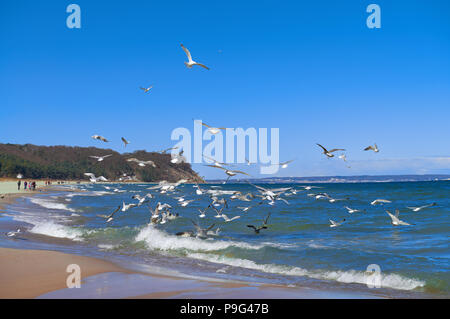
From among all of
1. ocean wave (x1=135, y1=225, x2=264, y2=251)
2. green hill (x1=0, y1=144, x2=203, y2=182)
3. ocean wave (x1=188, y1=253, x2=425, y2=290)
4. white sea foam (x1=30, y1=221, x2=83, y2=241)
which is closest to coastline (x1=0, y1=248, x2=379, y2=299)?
ocean wave (x1=188, y1=253, x2=425, y2=290)

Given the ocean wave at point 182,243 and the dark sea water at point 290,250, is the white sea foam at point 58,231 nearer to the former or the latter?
the dark sea water at point 290,250

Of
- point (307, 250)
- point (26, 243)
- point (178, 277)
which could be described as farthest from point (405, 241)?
point (26, 243)

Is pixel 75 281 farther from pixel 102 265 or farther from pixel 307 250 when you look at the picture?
pixel 307 250

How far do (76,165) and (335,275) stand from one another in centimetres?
17558

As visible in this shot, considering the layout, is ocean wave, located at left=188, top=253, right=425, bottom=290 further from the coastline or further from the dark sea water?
the coastline

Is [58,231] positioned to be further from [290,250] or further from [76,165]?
[76,165]

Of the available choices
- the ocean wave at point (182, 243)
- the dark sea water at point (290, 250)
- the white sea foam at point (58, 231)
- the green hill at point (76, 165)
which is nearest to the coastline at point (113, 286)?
the dark sea water at point (290, 250)

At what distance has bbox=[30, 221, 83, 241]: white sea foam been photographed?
16.8 metres

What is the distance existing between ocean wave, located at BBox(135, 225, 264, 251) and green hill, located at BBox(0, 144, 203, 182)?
381 ft

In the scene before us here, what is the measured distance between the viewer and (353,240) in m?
15.0

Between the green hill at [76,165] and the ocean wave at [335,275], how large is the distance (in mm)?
121162

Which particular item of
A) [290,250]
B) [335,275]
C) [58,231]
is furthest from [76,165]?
[335,275]

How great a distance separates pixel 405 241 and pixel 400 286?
5.87 m

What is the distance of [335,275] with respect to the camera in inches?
393
